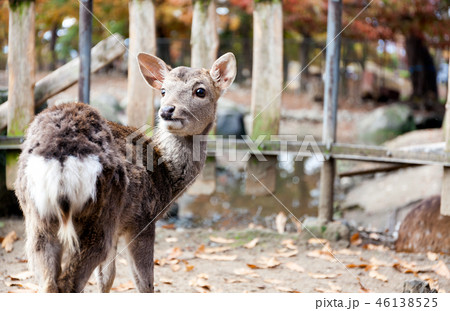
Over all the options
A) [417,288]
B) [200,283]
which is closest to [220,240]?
[200,283]

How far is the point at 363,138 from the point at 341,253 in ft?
25.9

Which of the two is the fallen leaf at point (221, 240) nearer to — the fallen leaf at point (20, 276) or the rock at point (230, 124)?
the fallen leaf at point (20, 276)

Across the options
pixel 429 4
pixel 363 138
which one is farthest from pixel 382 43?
pixel 363 138

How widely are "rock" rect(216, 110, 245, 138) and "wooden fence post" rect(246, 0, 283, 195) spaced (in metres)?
6.57

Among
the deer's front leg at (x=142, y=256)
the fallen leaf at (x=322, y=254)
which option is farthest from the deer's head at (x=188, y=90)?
the fallen leaf at (x=322, y=254)

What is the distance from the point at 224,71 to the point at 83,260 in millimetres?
1899

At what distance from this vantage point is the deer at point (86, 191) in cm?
289

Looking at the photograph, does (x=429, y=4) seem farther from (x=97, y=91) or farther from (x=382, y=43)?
(x=97, y=91)

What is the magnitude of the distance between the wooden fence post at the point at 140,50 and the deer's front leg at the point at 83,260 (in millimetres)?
2530

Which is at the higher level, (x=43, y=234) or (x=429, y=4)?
(x=429, y=4)

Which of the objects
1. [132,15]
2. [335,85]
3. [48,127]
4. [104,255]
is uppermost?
[132,15]

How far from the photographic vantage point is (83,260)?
3078 mm

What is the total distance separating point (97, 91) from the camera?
52.2ft

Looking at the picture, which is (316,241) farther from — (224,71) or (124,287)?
(224,71)
